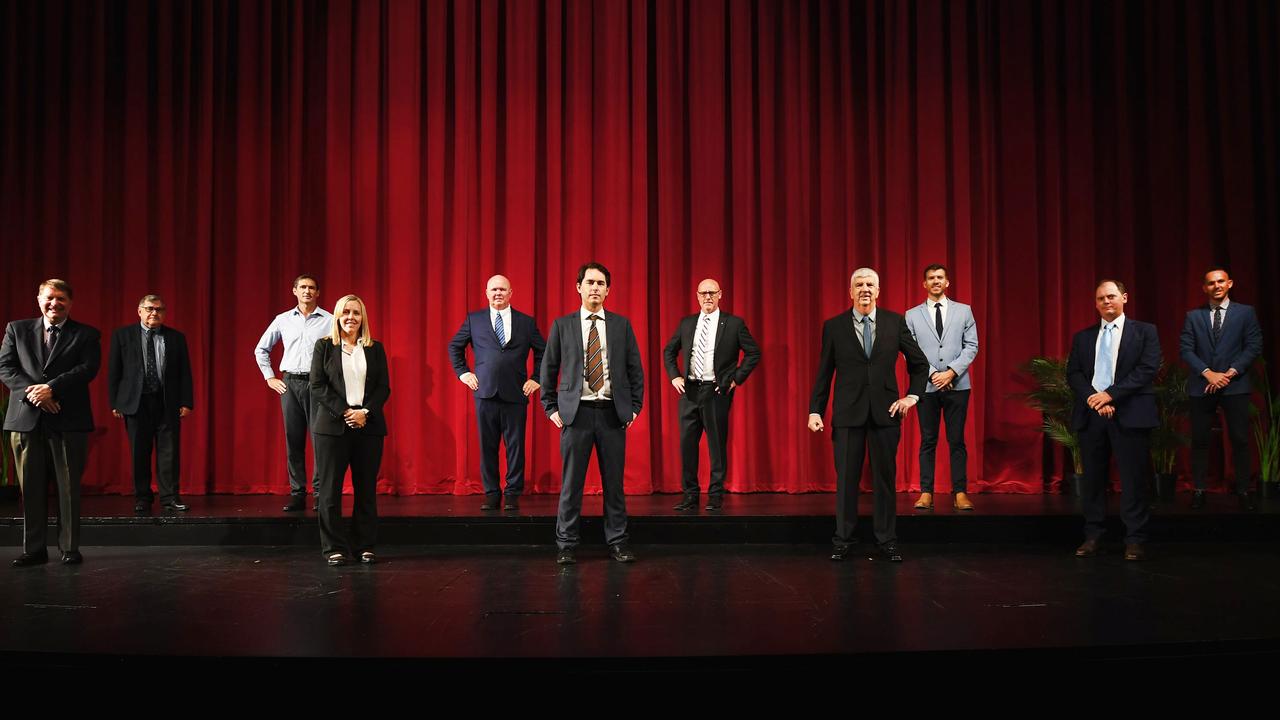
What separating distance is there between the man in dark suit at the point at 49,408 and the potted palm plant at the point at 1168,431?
6753mm

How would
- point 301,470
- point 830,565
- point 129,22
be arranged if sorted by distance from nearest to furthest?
1. point 830,565
2. point 301,470
3. point 129,22

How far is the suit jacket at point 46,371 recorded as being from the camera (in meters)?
4.09

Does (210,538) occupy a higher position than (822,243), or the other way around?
(822,243)

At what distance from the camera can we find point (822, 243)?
21.4 feet

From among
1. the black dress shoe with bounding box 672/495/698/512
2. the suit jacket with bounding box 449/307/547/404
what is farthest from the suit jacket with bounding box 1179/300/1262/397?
the suit jacket with bounding box 449/307/547/404

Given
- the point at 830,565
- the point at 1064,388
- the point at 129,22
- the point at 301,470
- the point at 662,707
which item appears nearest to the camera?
the point at 662,707

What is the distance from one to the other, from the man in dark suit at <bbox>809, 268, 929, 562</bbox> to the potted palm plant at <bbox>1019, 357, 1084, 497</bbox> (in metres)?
2.23

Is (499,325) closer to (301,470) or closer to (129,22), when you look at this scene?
(301,470)

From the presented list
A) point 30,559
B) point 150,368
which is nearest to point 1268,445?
point 150,368

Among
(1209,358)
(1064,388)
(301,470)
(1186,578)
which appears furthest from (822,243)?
(301,470)

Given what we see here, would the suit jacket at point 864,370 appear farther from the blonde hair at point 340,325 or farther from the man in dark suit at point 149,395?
the man in dark suit at point 149,395

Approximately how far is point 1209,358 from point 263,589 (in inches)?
233

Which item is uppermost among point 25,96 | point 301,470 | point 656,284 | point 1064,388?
point 25,96

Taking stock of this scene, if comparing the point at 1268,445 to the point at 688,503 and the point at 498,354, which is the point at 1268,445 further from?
the point at 498,354
